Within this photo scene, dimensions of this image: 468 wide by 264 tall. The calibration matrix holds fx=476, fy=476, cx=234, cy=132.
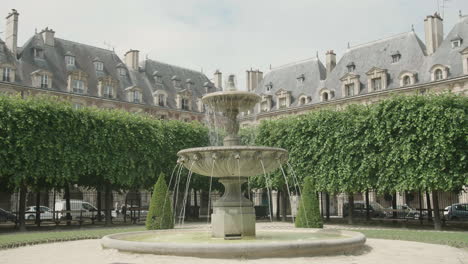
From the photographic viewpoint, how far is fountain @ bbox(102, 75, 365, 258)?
9.10 m

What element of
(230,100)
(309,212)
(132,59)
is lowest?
(309,212)

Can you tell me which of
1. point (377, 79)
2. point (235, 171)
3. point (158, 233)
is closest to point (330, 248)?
point (235, 171)

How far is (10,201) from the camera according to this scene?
39.2 meters

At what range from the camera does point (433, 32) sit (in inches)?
1608

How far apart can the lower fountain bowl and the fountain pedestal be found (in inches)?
28.1

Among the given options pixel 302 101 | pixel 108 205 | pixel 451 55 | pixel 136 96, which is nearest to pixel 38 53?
pixel 136 96

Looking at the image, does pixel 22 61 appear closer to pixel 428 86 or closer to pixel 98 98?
pixel 98 98

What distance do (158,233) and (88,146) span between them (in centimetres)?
1048

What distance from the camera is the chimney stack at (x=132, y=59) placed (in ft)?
162

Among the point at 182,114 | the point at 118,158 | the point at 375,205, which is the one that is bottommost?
the point at 375,205

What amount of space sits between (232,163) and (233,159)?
0.16 metres

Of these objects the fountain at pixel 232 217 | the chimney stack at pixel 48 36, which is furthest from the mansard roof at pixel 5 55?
the fountain at pixel 232 217

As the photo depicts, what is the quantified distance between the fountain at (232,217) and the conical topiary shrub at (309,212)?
435cm

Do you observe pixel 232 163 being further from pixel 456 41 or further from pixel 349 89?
pixel 349 89
